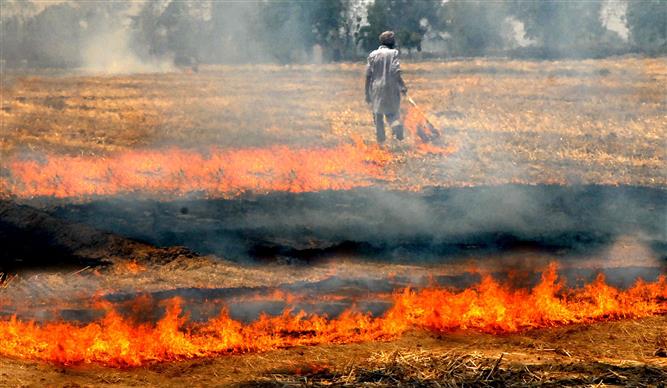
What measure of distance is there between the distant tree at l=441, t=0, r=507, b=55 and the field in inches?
773

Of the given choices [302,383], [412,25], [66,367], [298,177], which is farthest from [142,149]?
[412,25]

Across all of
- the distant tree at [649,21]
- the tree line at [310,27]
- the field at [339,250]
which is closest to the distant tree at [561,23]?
the tree line at [310,27]

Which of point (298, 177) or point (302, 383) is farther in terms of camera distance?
point (298, 177)

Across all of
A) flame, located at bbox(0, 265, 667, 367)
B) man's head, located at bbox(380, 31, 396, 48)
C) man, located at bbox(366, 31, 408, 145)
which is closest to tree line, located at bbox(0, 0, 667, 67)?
man, located at bbox(366, 31, 408, 145)

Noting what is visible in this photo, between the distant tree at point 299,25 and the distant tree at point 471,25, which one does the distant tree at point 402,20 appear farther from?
the distant tree at point 299,25

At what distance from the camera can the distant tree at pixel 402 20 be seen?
3089 cm

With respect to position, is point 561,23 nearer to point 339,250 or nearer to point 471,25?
point 471,25

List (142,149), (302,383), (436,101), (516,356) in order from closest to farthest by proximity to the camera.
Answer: (302,383), (516,356), (142,149), (436,101)

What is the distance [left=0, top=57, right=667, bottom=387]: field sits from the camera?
502cm

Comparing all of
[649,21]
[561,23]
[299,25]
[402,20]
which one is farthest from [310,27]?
[402,20]

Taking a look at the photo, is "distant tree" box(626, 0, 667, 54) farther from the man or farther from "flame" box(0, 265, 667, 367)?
"flame" box(0, 265, 667, 367)

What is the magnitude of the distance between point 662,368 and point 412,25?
33509 millimetres

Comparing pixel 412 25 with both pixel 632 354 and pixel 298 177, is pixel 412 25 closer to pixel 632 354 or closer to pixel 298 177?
pixel 298 177

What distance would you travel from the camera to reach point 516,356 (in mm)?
4812
